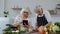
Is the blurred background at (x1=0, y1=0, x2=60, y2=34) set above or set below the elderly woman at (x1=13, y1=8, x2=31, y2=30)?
above

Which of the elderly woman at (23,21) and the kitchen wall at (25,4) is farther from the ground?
the kitchen wall at (25,4)

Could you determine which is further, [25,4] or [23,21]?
[25,4]

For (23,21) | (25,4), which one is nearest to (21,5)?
(25,4)

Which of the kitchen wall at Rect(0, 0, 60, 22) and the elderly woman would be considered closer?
the elderly woman

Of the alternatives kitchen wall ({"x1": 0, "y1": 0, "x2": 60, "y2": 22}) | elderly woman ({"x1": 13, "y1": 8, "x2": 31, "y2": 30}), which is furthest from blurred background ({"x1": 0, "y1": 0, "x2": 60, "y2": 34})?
elderly woman ({"x1": 13, "y1": 8, "x2": 31, "y2": 30})

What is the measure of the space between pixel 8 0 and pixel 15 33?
2708mm

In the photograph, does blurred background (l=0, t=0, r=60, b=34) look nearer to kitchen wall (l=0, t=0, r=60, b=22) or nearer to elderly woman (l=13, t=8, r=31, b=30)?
kitchen wall (l=0, t=0, r=60, b=22)

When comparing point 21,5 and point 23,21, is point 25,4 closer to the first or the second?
point 21,5

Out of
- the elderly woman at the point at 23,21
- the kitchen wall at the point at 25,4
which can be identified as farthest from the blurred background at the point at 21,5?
the elderly woman at the point at 23,21

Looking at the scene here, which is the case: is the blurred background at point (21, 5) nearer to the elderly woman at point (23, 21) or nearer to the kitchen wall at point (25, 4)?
the kitchen wall at point (25, 4)

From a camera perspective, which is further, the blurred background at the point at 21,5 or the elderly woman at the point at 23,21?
the blurred background at the point at 21,5

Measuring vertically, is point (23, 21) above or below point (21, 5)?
below

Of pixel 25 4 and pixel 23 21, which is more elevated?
pixel 25 4

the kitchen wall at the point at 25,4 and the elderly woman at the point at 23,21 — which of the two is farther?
the kitchen wall at the point at 25,4
